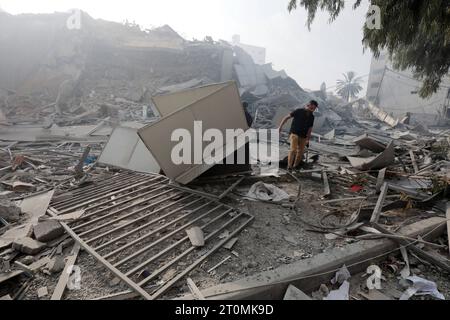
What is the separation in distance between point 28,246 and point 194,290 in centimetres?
196

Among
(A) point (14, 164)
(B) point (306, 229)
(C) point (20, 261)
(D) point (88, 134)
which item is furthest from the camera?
(D) point (88, 134)

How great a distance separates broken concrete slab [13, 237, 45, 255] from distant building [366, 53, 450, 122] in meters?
23.9

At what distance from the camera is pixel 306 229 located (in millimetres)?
3496

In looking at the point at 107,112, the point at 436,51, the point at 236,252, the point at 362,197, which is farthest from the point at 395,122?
the point at 236,252

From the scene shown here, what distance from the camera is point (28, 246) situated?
294cm

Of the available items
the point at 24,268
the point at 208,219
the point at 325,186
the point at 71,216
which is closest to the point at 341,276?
the point at 208,219

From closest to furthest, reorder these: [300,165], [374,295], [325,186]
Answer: [374,295]
[325,186]
[300,165]

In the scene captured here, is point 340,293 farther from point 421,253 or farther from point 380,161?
point 380,161

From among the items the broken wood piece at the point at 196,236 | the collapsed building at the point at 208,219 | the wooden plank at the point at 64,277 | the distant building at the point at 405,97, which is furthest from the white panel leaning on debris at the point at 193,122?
the distant building at the point at 405,97

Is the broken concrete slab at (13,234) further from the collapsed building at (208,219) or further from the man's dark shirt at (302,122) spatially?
the man's dark shirt at (302,122)
